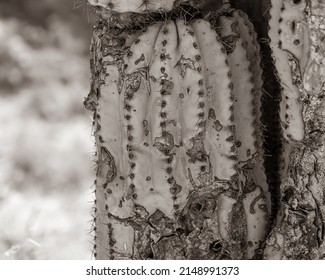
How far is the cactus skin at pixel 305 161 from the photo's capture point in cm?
120

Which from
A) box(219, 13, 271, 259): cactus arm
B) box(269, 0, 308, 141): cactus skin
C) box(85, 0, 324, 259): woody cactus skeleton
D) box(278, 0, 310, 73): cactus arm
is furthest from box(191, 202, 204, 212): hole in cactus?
box(278, 0, 310, 73): cactus arm

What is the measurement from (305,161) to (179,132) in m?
0.29

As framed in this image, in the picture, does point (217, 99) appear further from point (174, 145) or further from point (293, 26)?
Result: point (293, 26)

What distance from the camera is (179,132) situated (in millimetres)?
1362

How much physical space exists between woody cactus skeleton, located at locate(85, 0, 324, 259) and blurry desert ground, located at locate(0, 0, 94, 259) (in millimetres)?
798

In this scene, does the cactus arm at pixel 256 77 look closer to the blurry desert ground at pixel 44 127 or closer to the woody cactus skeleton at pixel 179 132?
the woody cactus skeleton at pixel 179 132

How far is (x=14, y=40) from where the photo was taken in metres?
2.38

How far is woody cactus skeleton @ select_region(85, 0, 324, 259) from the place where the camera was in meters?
1.36

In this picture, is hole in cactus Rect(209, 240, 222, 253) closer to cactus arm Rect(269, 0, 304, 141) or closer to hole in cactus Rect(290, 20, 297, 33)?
cactus arm Rect(269, 0, 304, 141)

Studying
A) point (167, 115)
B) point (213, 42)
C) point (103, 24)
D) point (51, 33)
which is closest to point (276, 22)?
point (213, 42)

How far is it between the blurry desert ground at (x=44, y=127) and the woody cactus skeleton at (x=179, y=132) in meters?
0.80

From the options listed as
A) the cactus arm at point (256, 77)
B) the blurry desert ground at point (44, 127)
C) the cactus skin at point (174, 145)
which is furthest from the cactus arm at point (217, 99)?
the blurry desert ground at point (44, 127)

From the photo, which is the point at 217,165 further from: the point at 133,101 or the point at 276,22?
the point at 276,22

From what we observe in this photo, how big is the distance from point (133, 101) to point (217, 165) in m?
0.24
